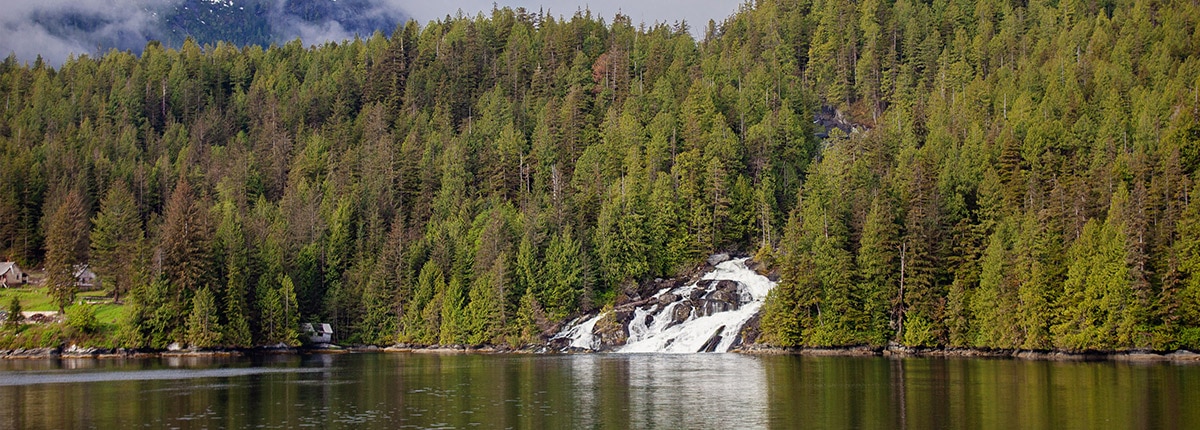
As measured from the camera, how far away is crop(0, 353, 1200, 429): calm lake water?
54219mm

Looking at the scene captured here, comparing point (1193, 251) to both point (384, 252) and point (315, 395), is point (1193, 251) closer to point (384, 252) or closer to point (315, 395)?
point (315, 395)

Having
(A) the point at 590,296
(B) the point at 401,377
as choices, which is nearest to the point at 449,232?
(A) the point at 590,296

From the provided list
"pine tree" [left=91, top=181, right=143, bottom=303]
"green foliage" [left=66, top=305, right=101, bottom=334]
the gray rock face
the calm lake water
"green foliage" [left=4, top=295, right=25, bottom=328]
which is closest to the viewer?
the calm lake water

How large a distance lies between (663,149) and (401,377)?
8110 centimetres

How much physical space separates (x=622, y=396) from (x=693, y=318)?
64632 mm

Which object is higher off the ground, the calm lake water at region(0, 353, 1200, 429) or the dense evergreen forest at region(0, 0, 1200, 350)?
the dense evergreen forest at region(0, 0, 1200, 350)

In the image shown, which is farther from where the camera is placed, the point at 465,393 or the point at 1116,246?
the point at 1116,246

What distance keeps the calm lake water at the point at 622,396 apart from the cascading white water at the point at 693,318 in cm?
2404

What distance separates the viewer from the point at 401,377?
87438mm

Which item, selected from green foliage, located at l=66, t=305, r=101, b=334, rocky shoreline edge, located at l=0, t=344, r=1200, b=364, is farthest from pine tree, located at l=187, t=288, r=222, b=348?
green foliage, located at l=66, t=305, r=101, b=334

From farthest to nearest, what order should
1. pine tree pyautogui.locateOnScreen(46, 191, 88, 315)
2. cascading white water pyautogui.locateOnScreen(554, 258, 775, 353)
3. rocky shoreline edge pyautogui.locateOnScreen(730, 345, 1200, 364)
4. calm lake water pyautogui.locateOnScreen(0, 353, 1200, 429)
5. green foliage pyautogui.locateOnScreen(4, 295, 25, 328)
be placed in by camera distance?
pine tree pyautogui.locateOnScreen(46, 191, 88, 315) → cascading white water pyautogui.locateOnScreen(554, 258, 775, 353) → green foliage pyautogui.locateOnScreen(4, 295, 25, 328) → rocky shoreline edge pyautogui.locateOnScreen(730, 345, 1200, 364) → calm lake water pyautogui.locateOnScreen(0, 353, 1200, 429)

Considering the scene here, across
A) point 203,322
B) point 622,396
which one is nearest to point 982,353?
point 622,396

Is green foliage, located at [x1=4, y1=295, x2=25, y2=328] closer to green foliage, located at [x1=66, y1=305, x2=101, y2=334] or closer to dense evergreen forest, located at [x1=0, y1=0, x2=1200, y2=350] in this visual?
green foliage, located at [x1=66, y1=305, x2=101, y2=334]

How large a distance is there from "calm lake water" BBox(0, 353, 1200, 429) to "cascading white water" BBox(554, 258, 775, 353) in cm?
2404
